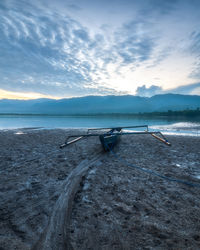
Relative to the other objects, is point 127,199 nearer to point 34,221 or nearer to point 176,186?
point 176,186

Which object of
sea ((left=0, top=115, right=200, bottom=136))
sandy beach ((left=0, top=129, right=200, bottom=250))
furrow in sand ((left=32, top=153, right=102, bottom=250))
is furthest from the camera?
sea ((left=0, top=115, right=200, bottom=136))

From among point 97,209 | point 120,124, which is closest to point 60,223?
point 97,209

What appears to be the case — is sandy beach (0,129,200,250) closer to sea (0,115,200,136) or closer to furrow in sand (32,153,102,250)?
furrow in sand (32,153,102,250)

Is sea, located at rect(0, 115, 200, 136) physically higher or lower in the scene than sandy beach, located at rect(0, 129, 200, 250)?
higher

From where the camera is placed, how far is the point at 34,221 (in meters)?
3.70

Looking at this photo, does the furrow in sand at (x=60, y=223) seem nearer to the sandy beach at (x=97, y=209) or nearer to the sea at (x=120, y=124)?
the sandy beach at (x=97, y=209)

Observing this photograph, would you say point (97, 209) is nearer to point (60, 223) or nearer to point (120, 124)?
point (60, 223)

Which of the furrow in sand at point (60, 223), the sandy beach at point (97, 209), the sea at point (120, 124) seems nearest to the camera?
the furrow in sand at point (60, 223)

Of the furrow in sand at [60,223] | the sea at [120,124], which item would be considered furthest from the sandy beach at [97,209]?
the sea at [120,124]

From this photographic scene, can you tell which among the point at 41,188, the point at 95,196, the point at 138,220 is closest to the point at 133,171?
the point at 95,196

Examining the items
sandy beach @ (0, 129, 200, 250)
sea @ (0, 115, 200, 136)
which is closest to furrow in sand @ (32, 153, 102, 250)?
sandy beach @ (0, 129, 200, 250)

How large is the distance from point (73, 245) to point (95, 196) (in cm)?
192

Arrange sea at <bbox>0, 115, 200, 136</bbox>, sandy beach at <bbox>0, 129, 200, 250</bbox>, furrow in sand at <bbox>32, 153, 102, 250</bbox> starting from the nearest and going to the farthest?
furrow in sand at <bbox>32, 153, 102, 250</bbox> < sandy beach at <bbox>0, 129, 200, 250</bbox> < sea at <bbox>0, 115, 200, 136</bbox>

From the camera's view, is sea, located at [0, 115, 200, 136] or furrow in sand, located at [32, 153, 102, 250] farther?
sea, located at [0, 115, 200, 136]
